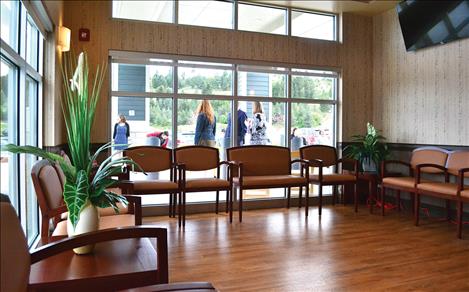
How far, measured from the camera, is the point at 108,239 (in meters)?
1.66

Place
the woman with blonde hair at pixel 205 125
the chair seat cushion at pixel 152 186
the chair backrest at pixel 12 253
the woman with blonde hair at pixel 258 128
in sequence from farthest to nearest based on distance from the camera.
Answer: the woman with blonde hair at pixel 258 128
the woman with blonde hair at pixel 205 125
the chair seat cushion at pixel 152 186
the chair backrest at pixel 12 253

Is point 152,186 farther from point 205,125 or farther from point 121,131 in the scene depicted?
point 205,125

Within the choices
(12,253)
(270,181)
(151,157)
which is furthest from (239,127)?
(12,253)

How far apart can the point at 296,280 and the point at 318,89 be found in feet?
12.9

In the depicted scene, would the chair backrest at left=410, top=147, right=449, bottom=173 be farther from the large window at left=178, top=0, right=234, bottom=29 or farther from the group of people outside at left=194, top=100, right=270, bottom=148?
the large window at left=178, top=0, right=234, bottom=29

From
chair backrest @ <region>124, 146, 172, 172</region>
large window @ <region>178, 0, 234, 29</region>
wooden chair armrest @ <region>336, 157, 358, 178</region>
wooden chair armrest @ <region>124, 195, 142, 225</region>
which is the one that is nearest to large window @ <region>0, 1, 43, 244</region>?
wooden chair armrest @ <region>124, 195, 142, 225</region>

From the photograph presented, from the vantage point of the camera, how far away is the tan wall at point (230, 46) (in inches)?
189

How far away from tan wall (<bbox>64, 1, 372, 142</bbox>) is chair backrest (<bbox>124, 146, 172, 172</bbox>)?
1.66 ft

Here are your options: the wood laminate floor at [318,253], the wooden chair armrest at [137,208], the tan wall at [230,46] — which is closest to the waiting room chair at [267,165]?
the wood laminate floor at [318,253]

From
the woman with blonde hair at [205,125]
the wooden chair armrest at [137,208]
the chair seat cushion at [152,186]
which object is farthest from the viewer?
the woman with blonde hair at [205,125]

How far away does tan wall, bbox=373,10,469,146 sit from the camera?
4.88m

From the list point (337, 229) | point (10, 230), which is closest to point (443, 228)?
point (337, 229)

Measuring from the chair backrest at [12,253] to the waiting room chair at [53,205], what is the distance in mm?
997

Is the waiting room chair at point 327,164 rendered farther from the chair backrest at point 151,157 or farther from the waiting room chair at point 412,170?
the chair backrest at point 151,157
